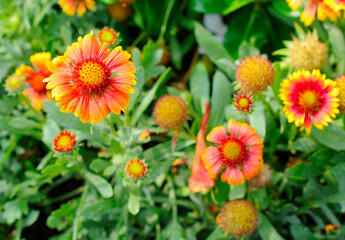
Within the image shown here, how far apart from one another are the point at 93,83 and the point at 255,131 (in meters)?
0.64

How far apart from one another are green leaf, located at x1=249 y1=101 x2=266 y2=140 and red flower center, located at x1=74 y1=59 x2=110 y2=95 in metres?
0.64

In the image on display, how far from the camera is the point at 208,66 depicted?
2318 mm

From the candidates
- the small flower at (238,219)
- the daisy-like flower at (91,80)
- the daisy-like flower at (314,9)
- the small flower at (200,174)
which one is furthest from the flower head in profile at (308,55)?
the daisy-like flower at (91,80)

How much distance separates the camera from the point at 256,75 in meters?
1.46

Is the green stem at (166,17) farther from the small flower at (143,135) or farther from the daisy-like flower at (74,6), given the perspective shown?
the small flower at (143,135)

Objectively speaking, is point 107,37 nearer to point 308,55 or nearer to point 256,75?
point 256,75

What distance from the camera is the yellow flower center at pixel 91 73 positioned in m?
1.30

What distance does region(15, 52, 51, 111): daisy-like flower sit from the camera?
1.86m

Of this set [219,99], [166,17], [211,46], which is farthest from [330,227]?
[166,17]

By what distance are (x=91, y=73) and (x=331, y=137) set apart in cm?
106

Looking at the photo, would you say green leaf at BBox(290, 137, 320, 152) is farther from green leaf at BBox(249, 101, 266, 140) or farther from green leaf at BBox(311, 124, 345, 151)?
green leaf at BBox(249, 101, 266, 140)

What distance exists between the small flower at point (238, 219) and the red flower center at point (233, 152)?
0.69 feet

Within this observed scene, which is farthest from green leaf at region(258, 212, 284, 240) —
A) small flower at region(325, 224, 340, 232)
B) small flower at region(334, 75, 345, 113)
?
small flower at region(334, 75, 345, 113)

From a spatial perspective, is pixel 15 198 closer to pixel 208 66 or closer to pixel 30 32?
pixel 30 32
